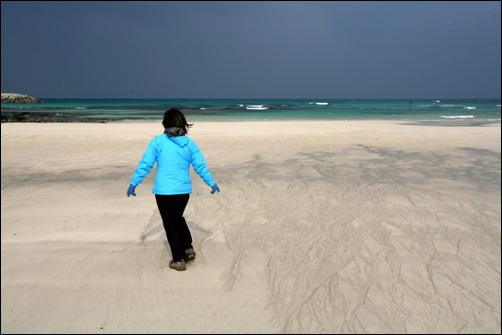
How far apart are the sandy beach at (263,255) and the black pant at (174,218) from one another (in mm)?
267

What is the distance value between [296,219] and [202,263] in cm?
181

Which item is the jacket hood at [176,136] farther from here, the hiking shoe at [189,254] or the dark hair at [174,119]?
the hiking shoe at [189,254]

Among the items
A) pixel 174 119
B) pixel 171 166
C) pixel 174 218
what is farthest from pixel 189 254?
pixel 174 119

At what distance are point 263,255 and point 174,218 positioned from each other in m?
1.17

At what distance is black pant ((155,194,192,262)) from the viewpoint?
12.8 ft

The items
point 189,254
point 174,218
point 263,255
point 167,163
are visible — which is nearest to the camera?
point 167,163

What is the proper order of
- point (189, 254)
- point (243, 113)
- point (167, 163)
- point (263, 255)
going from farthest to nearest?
point (243, 113)
point (263, 255)
point (189, 254)
point (167, 163)

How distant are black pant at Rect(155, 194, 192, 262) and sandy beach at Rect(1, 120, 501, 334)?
267 mm

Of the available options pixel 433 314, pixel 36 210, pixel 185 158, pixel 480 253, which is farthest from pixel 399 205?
pixel 36 210

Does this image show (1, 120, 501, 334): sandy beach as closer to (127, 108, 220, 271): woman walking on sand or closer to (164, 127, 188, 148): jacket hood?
(127, 108, 220, 271): woman walking on sand

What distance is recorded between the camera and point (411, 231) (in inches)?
197

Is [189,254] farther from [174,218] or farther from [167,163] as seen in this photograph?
[167,163]

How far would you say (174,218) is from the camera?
3961mm

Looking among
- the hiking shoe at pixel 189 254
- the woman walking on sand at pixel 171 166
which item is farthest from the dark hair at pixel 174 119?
the hiking shoe at pixel 189 254
